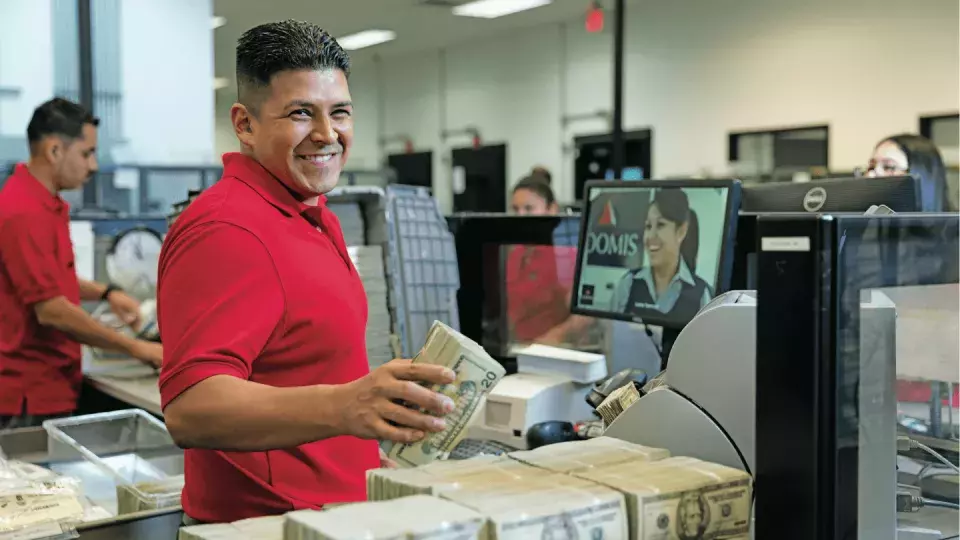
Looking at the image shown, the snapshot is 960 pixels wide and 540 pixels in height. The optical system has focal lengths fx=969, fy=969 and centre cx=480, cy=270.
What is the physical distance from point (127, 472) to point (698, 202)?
154 cm

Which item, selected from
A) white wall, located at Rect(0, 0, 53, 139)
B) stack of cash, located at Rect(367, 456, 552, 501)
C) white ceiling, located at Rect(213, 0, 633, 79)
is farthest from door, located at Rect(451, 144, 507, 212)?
stack of cash, located at Rect(367, 456, 552, 501)

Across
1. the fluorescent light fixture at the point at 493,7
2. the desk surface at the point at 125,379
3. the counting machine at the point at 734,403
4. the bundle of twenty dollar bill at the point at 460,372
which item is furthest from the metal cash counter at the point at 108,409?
the fluorescent light fixture at the point at 493,7

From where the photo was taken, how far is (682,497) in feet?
2.96

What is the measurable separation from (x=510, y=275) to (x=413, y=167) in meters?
8.38

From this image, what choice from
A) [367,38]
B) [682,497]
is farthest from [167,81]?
[682,497]

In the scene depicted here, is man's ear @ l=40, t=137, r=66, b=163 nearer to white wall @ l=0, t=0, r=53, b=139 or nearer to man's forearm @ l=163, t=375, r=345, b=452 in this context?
man's forearm @ l=163, t=375, r=345, b=452

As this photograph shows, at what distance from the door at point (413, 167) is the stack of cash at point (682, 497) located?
9.72 metres

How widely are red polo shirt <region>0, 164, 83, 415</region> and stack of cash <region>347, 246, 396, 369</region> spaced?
3.41 feet

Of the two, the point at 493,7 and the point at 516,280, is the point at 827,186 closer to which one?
the point at 516,280

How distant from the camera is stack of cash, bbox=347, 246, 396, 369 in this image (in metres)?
2.38

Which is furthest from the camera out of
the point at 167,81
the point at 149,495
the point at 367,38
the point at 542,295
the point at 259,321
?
the point at 367,38

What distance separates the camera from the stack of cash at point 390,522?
77 centimetres

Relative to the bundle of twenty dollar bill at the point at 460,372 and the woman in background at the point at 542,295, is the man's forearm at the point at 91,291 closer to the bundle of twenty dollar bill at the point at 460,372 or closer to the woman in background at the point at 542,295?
the woman in background at the point at 542,295

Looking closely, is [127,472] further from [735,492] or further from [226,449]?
[735,492]
